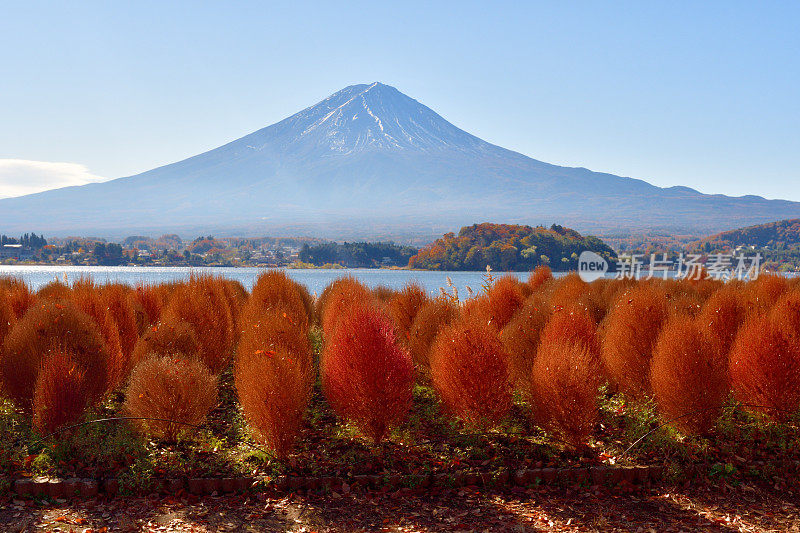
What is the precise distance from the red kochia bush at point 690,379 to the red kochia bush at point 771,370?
711 mm

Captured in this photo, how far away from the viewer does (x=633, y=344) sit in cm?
1018

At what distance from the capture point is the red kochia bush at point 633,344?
1004cm

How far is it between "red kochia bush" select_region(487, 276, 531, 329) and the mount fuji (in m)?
119

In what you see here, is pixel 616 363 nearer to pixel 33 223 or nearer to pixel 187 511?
pixel 187 511

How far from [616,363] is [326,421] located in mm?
4843

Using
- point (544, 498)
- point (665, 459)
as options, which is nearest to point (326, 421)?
point (544, 498)

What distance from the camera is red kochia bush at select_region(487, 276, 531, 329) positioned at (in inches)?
521

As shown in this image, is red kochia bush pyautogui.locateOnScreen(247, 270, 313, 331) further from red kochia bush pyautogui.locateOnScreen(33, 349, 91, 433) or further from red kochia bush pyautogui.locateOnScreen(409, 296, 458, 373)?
red kochia bush pyautogui.locateOnScreen(33, 349, 91, 433)

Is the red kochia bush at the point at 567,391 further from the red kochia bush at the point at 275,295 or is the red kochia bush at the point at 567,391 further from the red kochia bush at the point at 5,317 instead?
the red kochia bush at the point at 5,317

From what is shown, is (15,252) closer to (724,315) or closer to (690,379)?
(724,315)

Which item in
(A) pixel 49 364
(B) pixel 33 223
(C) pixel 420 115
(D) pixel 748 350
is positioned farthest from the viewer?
(C) pixel 420 115

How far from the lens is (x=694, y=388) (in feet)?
27.8

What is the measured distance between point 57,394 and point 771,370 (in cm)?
1004

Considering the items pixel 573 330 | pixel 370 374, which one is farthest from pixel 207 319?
pixel 573 330
